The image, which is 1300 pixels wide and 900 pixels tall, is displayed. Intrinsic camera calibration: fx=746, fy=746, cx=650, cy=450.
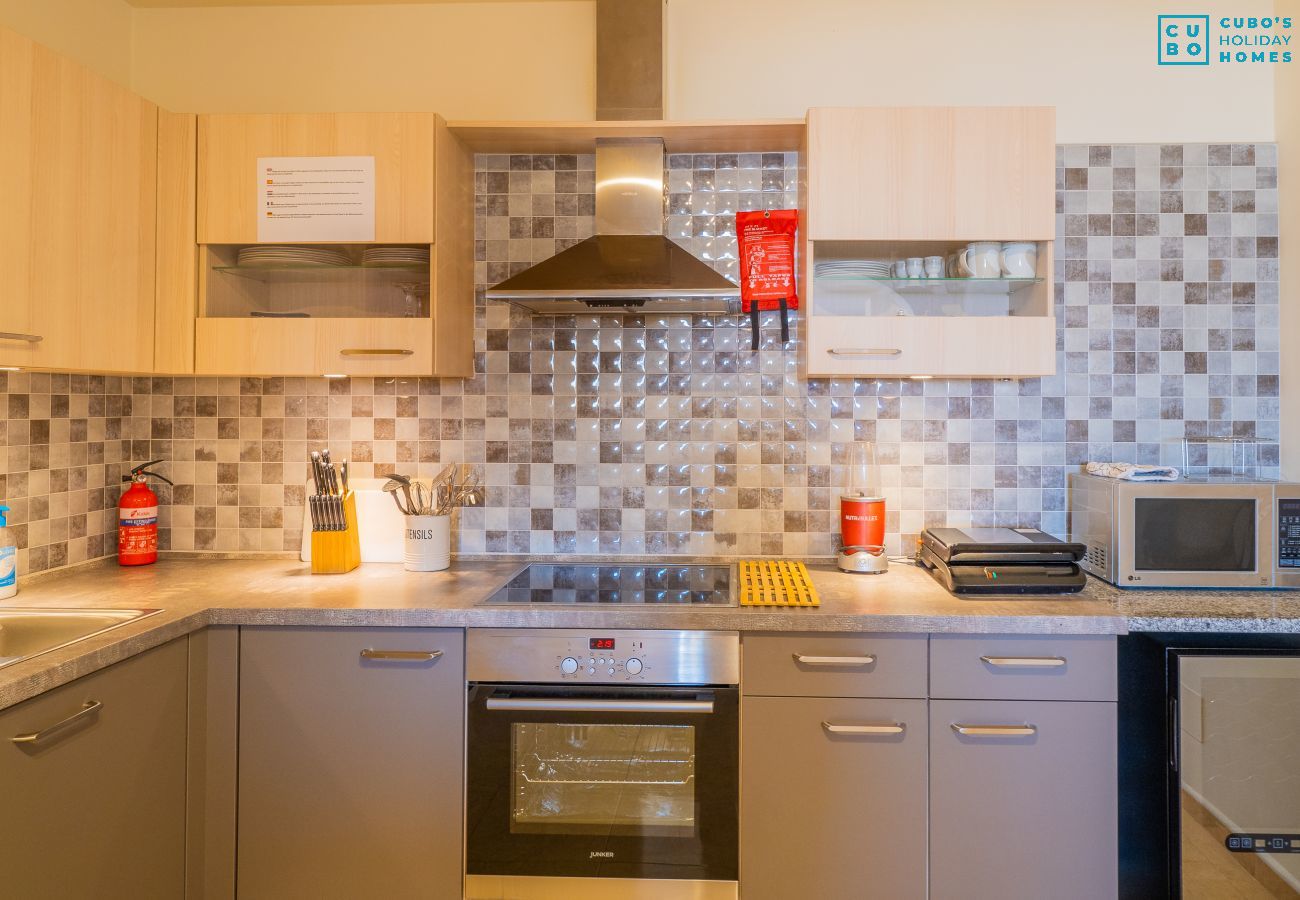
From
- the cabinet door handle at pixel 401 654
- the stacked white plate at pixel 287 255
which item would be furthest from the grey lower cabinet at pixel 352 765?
the stacked white plate at pixel 287 255

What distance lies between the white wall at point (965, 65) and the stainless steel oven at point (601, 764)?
182 centimetres

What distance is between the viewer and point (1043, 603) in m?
1.93

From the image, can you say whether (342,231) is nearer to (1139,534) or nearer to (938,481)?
(938,481)

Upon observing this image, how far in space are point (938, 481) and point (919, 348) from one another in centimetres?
56

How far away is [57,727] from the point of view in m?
1.44

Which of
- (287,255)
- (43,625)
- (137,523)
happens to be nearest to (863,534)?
(287,255)

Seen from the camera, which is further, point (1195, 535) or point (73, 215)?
point (1195, 535)

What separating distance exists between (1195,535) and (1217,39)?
170 centimetres

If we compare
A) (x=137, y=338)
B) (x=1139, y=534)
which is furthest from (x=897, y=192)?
(x=137, y=338)

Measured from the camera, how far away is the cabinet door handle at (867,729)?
1823mm

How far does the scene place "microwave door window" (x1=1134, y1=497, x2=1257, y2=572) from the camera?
2.03 metres

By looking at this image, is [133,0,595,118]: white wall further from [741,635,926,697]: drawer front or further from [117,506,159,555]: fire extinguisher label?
[741,635,926,697]: drawer front

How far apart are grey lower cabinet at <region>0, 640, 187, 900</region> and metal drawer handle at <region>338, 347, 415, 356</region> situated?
0.89 metres

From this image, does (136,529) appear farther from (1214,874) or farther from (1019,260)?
(1214,874)
